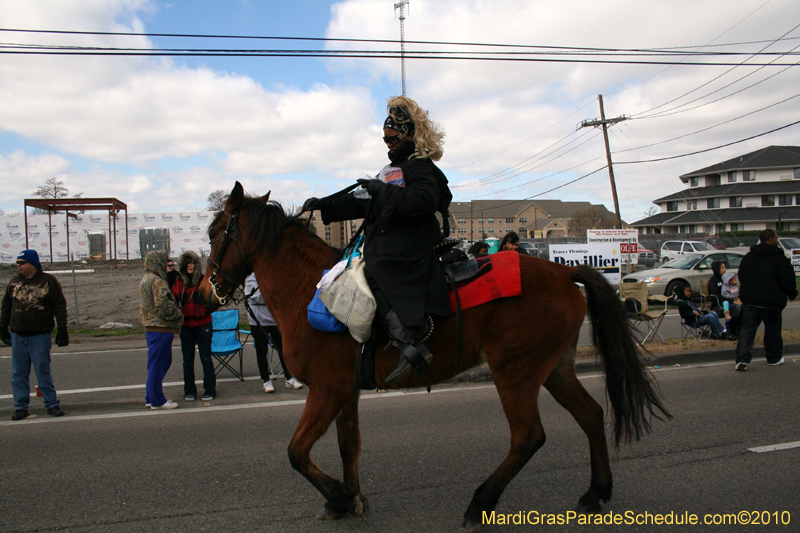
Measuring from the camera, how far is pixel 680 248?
30.8 meters

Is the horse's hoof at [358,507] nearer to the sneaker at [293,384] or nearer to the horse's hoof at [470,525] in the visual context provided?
the horse's hoof at [470,525]

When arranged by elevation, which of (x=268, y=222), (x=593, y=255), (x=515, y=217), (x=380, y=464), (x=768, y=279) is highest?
(x=515, y=217)

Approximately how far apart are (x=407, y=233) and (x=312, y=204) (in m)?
0.81

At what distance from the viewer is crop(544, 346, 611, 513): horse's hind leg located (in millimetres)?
3393

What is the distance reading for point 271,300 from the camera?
3467mm

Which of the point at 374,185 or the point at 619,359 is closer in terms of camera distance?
the point at 374,185

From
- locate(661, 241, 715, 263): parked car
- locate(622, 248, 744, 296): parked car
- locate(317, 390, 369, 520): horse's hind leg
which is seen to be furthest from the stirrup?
locate(661, 241, 715, 263): parked car

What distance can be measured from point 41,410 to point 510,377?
20.0 feet

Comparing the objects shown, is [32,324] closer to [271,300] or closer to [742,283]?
[271,300]

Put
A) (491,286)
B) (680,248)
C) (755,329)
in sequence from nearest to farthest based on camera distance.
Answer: (491,286), (755,329), (680,248)

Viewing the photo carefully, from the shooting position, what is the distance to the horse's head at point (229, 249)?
353cm

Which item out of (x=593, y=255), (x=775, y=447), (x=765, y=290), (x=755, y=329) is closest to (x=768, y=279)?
(x=765, y=290)

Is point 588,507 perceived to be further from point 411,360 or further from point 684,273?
point 684,273

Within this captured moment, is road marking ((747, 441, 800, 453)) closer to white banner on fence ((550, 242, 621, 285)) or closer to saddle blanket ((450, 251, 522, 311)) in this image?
saddle blanket ((450, 251, 522, 311))
